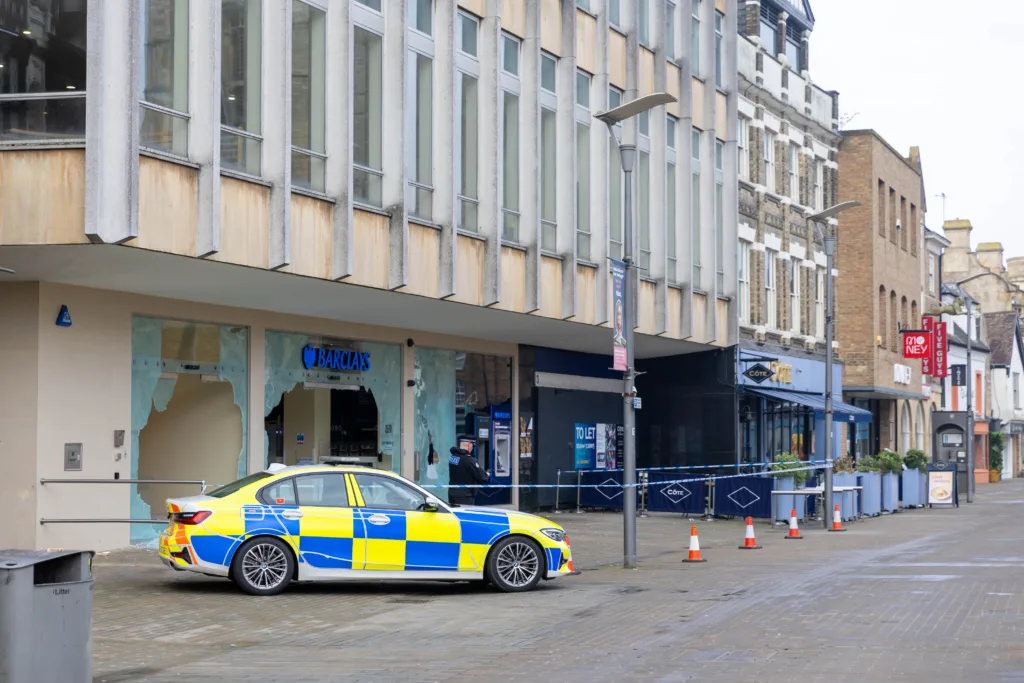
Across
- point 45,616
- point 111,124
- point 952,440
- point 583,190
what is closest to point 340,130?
point 111,124

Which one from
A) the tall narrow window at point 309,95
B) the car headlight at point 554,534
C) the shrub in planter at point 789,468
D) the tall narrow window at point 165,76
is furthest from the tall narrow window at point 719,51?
the car headlight at point 554,534

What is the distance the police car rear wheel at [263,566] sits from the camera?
15.1m

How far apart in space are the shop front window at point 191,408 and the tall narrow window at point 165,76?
148 inches

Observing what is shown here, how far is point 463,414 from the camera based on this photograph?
28.8m

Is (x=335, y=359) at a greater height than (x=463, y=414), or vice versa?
(x=335, y=359)

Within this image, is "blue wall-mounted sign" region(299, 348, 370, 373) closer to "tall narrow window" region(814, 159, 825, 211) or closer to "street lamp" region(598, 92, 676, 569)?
"street lamp" region(598, 92, 676, 569)

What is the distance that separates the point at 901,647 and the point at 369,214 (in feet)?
38.6

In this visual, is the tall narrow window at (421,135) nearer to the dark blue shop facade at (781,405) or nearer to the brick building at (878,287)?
the dark blue shop facade at (781,405)

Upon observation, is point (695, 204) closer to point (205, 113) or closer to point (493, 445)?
point (493, 445)

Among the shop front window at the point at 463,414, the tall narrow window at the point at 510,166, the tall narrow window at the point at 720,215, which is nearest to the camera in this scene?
the tall narrow window at the point at 510,166

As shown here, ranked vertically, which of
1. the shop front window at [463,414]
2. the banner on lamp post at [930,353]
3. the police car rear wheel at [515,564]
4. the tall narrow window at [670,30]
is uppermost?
the tall narrow window at [670,30]

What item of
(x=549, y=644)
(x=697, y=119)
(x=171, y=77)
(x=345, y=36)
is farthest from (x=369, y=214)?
(x=697, y=119)

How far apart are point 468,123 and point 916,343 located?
98.5 ft

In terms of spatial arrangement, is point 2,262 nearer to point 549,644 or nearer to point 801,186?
point 549,644
